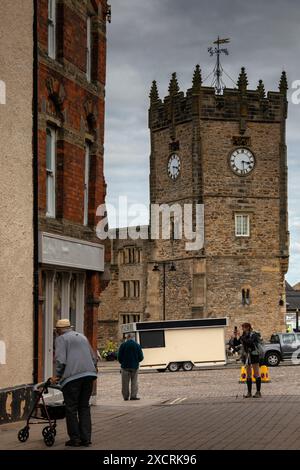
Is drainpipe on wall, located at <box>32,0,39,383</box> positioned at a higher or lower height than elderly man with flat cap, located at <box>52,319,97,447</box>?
higher

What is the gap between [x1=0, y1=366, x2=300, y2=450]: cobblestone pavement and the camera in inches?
548

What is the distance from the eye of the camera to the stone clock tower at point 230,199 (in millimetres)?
62625

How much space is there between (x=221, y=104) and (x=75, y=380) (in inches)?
2018

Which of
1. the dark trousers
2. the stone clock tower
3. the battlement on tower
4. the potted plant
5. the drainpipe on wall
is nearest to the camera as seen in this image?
the dark trousers

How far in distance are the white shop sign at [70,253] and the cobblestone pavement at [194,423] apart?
3.05m

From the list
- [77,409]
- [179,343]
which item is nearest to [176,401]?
[77,409]

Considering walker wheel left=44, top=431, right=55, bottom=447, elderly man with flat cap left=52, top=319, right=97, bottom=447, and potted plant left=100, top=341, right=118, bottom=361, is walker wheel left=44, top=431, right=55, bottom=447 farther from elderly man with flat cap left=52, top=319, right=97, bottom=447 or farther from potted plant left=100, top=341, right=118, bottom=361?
potted plant left=100, top=341, right=118, bottom=361

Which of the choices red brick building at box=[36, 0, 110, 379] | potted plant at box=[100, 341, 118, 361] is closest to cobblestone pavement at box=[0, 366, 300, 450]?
red brick building at box=[36, 0, 110, 379]

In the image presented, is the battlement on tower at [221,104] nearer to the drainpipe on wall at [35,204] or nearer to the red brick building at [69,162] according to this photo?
the red brick building at [69,162]

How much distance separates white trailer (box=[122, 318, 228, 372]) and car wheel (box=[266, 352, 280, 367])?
78.9 inches

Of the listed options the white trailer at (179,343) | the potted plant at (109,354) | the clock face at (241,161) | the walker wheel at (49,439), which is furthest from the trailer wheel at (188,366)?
the walker wheel at (49,439)

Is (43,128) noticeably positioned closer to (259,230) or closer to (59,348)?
(59,348)

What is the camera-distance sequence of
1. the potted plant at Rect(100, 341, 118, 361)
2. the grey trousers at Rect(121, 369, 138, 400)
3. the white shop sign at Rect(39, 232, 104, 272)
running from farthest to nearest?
the potted plant at Rect(100, 341, 118, 361) < the grey trousers at Rect(121, 369, 138, 400) < the white shop sign at Rect(39, 232, 104, 272)

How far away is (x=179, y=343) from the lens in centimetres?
4484
